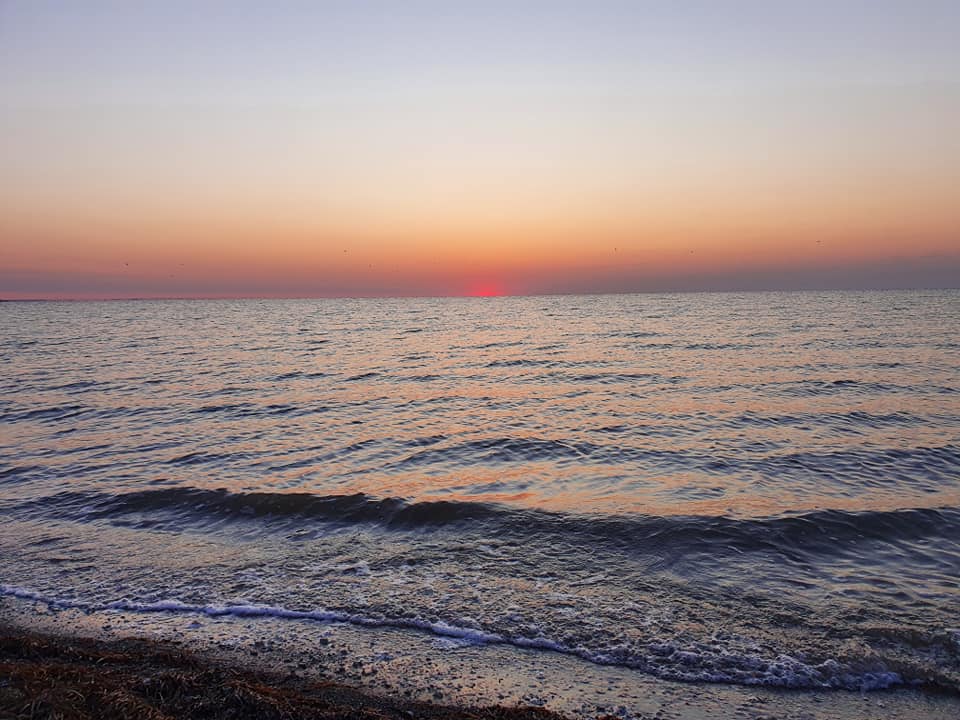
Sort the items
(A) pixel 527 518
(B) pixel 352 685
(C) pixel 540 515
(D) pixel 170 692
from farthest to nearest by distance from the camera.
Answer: (C) pixel 540 515 → (A) pixel 527 518 → (B) pixel 352 685 → (D) pixel 170 692

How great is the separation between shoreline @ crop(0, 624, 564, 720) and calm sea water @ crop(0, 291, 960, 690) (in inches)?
55.5

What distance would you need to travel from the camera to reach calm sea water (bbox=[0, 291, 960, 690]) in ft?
23.4

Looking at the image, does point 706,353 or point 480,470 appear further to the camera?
point 706,353

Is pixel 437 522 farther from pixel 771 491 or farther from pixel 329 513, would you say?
pixel 771 491

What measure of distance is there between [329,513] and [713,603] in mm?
7202

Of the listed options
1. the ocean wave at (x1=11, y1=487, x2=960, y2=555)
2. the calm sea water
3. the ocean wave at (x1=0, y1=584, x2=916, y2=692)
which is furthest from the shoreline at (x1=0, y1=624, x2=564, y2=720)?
the ocean wave at (x1=11, y1=487, x2=960, y2=555)

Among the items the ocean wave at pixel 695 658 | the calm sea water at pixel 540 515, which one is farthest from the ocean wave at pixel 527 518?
the ocean wave at pixel 695 658

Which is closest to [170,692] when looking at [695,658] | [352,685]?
[352,685]

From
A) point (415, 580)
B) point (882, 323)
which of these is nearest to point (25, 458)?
point (415, 580)

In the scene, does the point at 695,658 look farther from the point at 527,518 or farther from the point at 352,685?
the point at 527,518

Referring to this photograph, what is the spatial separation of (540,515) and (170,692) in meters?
7.03

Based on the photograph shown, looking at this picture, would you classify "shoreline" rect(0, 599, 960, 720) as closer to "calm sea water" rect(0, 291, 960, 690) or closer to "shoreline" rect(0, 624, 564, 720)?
"shoreline" rect(0, 624, 564, 720)

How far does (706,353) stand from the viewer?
37.9 meters

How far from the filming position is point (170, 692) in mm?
5379
